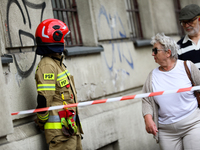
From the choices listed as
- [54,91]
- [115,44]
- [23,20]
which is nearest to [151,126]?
[54,91]

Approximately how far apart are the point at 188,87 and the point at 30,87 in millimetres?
1977

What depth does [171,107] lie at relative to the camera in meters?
3.28

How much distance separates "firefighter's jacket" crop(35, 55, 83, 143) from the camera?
10.8 ft

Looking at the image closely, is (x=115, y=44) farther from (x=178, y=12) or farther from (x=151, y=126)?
(x=178, y=12)

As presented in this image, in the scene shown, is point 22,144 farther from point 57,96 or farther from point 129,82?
point 129,82

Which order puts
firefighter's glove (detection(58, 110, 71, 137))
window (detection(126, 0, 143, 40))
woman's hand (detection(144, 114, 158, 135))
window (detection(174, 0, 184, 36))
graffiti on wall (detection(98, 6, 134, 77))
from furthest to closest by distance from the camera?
window (detection(174, 0, 184, 36)) < window (detection(126, 0, 143, 40)) < graffiti on wall (detection(98, 6, 134, 77)) < firefighter's glove (detection(58, 110, 71, 137)) < woman's hand (detection(144, 114, 158, 135))

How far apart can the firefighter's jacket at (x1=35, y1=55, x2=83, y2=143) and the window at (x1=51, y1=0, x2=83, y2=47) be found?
1.75 m

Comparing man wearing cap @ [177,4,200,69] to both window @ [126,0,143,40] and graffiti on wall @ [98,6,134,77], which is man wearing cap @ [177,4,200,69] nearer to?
graffiti on wall @ [98,6,134,77]

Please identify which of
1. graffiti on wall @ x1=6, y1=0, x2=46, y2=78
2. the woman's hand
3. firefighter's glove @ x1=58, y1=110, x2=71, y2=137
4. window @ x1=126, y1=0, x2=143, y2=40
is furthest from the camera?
window @ x1=126, y1=0, x2=143, y2=40

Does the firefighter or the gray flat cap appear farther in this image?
the gray flat cap

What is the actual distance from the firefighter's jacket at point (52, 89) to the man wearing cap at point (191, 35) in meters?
1.61

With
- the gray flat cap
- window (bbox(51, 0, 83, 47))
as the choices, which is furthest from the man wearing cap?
window (bbox(51, 0, 83, 47))

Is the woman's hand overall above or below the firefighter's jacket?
below

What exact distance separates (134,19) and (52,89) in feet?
14.4
